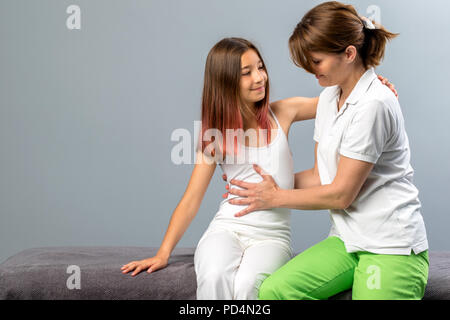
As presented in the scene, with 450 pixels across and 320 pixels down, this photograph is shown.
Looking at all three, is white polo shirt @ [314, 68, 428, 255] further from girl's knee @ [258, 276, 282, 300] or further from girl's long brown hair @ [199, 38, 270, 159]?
girl's long brown hair @ [199, 38, 270, 159]

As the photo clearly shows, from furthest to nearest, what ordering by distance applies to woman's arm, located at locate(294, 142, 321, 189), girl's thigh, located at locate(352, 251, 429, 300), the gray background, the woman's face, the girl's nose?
the gray background → woman's arm, located at locate(294, 142, 321, 189) → the girl's nose → the woman's face → girl's thigh, located at locate(352, 251, 429, 300)

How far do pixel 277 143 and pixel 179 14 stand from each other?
1539mm

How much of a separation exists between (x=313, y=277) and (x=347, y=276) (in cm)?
12

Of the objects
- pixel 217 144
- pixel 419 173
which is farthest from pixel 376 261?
pixel 419 173

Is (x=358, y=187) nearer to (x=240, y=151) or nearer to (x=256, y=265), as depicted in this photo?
(x=256, y=265)

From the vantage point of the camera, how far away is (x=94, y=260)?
2170 mm

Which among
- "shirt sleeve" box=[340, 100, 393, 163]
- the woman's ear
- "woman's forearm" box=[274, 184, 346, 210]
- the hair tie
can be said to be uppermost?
the hair tie

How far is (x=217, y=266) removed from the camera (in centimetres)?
183

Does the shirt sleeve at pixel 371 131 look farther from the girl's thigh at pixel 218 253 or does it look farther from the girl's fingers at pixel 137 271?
the girl's fingers at pixel 137 271

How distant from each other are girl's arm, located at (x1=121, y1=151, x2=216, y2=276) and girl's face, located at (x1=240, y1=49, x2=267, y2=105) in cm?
30

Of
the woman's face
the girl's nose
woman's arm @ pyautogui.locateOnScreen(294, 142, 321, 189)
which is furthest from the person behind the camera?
woman's arm @ pyautogui.locateOnScreen(294, 142, 321, 189)

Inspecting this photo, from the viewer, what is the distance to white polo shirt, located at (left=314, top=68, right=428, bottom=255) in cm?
171

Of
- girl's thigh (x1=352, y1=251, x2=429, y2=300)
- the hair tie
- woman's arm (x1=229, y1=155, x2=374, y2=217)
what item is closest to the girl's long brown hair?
woman's arm (x1=229, y1=155, x2=374, y2=217)

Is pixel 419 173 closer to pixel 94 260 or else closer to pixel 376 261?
pixel 376 261
